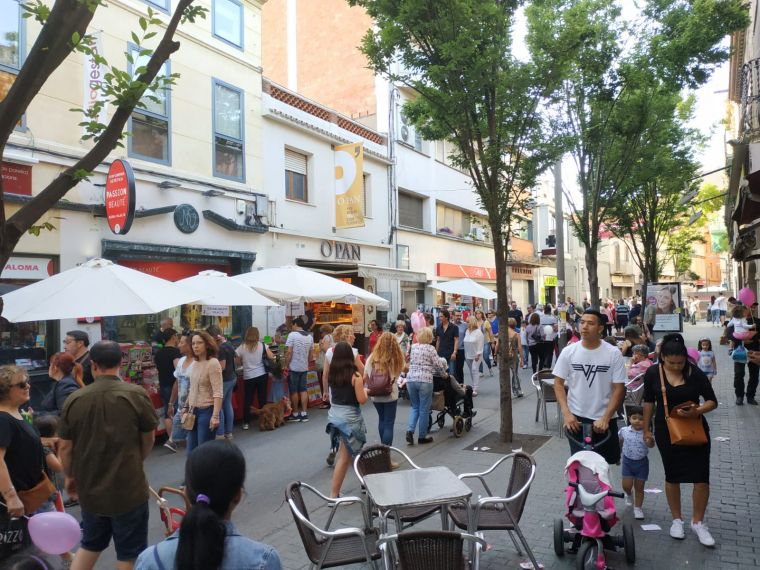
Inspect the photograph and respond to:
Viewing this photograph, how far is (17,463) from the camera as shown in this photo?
3527 mm

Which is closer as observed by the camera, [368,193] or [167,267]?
[167,267]

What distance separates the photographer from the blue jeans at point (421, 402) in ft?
25.5

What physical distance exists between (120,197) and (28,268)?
1.84m

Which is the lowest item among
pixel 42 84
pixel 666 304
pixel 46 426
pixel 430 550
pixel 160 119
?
pixel 430 550

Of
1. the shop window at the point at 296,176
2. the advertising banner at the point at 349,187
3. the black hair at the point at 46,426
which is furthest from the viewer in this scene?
the advertising banner at the point at 349,187

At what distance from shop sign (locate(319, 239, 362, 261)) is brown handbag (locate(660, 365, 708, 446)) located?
40.0 feet

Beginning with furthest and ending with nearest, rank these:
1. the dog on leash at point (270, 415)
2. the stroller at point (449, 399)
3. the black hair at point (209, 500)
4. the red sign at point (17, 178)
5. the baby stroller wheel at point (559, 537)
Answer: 1. the dog on leash at point (270, 415)
2. the red sign at point (17, 178)
3. the stroller at point (449, 399)
4. the baby stroller wheel at point (559, 537)
5. the black hair at point (209, 500)

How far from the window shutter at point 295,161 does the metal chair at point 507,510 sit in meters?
12.4

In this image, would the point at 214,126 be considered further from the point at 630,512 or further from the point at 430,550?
the point at 430,550

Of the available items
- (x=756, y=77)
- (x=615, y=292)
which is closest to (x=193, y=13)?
(x=756, y=77)

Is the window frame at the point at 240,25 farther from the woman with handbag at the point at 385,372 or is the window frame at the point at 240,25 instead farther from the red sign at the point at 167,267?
the woman with handbag at the point at 385,372

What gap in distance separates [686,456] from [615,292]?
49.2m

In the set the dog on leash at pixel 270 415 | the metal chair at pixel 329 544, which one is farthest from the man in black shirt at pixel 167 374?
the metal chair at pixel 329 544

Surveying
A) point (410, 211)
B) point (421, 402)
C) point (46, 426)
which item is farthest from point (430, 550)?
point (410, 211)
